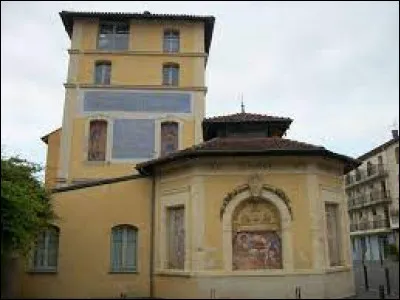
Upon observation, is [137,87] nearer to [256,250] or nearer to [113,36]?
[113,36]

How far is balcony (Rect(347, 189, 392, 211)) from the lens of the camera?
5284 centimetres

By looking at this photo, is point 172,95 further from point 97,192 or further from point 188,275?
point 188,275

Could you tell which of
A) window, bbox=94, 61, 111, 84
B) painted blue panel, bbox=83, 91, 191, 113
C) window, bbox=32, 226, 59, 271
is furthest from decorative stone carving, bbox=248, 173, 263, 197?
window, bbox=94, 61, 111, 84

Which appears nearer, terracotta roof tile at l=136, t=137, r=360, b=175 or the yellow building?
the yellow building

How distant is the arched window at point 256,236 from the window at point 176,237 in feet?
6.10

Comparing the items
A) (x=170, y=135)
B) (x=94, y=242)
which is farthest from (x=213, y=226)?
(x=170, y=135)

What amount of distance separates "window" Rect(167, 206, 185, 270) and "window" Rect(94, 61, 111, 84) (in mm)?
12545

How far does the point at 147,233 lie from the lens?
18.1 m

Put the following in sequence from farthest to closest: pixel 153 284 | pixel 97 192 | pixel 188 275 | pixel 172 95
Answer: pixel 172 95 < pixel 97 192 < pixel 153 284 < pixel 188 275

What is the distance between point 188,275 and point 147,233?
9.28 feet

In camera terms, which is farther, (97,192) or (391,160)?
(391,160)

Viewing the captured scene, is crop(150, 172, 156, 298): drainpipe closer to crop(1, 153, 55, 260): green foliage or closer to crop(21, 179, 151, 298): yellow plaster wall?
crop(21, 179, 151, 298): yellow plaster wall

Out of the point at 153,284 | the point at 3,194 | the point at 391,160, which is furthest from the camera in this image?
the point at 391,160

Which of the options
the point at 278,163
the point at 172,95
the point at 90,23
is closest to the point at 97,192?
the point at 278,163
